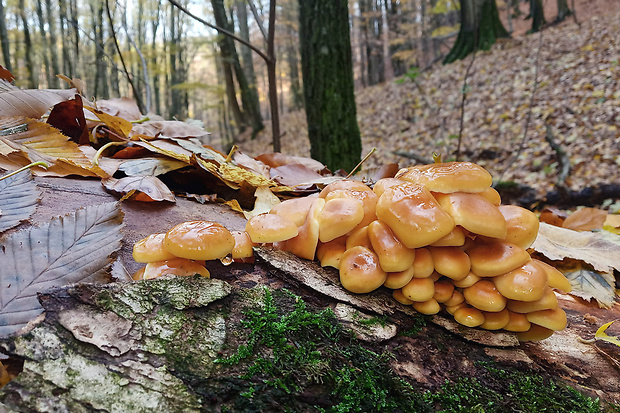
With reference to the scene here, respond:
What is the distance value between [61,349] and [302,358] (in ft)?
1.88

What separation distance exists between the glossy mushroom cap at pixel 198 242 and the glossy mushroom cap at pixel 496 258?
0.79 metres

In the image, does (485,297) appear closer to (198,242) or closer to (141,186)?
(198,242)

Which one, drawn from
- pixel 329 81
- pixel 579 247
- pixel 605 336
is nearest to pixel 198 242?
pixel 605 336

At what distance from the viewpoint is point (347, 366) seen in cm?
105

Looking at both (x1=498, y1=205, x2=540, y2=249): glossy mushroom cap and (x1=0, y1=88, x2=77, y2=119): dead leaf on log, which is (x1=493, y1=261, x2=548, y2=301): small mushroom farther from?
(x1=0, y1=88, x2=77, y2=119): dead leaf on log

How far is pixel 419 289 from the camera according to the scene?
1.17 m

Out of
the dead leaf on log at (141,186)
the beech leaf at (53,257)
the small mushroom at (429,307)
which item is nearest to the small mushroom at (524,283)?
the small mushroom at (429,307)

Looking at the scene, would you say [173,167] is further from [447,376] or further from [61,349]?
[447,376]

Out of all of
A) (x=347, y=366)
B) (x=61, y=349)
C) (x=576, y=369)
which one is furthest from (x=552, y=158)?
(x=61, y=349)

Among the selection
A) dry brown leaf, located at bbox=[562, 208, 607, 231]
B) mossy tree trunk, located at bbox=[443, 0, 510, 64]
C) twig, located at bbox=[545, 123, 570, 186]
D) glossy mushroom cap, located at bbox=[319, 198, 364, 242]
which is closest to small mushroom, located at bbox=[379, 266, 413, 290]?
glossy mushroom cap, located at bbox=[319, 198, 364, 242]

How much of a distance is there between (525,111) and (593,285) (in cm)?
895

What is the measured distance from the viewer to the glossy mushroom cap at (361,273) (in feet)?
3.84

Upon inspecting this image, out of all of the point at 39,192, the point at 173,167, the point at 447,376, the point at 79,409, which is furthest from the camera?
the point at 173,167

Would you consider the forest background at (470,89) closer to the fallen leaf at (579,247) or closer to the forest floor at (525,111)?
the forest floor at (525,111)
